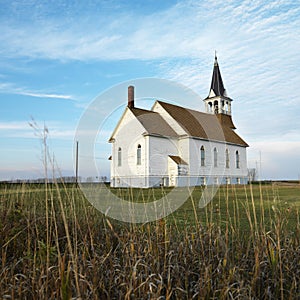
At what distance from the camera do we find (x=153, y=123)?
97.1ft

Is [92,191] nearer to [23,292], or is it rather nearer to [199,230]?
[199,230]

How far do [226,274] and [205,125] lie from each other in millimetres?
30743

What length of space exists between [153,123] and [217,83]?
47.8 ft

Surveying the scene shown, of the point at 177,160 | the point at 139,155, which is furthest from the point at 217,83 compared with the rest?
the point at 139,155

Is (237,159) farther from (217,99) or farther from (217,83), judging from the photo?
(217,83)

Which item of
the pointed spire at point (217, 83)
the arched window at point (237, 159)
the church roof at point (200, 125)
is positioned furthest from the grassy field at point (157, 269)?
the pointed spire at point (217, 83)

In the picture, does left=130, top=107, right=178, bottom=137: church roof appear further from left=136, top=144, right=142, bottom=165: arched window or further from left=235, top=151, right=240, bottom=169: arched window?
left=235, top=151, right=240, bottom=169: arched window

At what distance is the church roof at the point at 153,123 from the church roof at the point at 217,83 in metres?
11.1

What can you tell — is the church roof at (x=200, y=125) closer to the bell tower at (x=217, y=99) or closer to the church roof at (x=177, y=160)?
the church roof at (x=177, y=160)

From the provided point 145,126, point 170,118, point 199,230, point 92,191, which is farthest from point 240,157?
point 199,230

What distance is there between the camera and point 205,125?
3319cm

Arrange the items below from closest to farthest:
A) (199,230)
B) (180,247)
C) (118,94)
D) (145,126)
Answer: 1. (180,247)
2. (199,230)
3. (118,94)
4. (145,126)

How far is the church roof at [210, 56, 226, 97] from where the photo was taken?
39500 millimetres

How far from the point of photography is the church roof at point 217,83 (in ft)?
130
